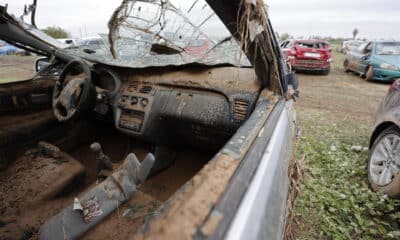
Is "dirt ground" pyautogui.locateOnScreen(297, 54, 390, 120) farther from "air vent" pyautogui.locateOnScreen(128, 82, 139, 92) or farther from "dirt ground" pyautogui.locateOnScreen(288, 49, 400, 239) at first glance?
"air vent" pyautogui.locateOnScreen(128, 82, 139, 92)

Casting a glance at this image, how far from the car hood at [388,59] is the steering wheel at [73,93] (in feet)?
30.3

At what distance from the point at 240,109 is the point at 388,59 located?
28.7 feet

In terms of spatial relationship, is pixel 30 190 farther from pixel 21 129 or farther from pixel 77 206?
pixel 77 206

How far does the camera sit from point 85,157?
2.68 metres

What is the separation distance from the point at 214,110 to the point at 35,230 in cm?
153

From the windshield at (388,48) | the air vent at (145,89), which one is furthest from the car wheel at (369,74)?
the air vent at (145,89)

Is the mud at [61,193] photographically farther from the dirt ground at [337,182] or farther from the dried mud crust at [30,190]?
the dirt ground at [337,182]

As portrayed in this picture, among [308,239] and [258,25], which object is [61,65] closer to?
[258,25]

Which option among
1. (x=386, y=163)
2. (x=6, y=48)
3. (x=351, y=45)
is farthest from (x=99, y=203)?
(x=351, y=45)

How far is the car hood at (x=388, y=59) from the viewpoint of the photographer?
7.65m

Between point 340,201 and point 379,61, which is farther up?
point 379,61

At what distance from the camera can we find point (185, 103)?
2.02 metres

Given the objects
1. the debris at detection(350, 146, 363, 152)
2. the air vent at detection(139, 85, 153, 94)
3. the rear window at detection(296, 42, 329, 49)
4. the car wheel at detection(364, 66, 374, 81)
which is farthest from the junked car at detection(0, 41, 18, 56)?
the car wheel at detection(364, 66, 374, 81)

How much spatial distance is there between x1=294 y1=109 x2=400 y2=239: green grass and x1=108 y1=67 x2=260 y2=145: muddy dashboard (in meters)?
1.26
